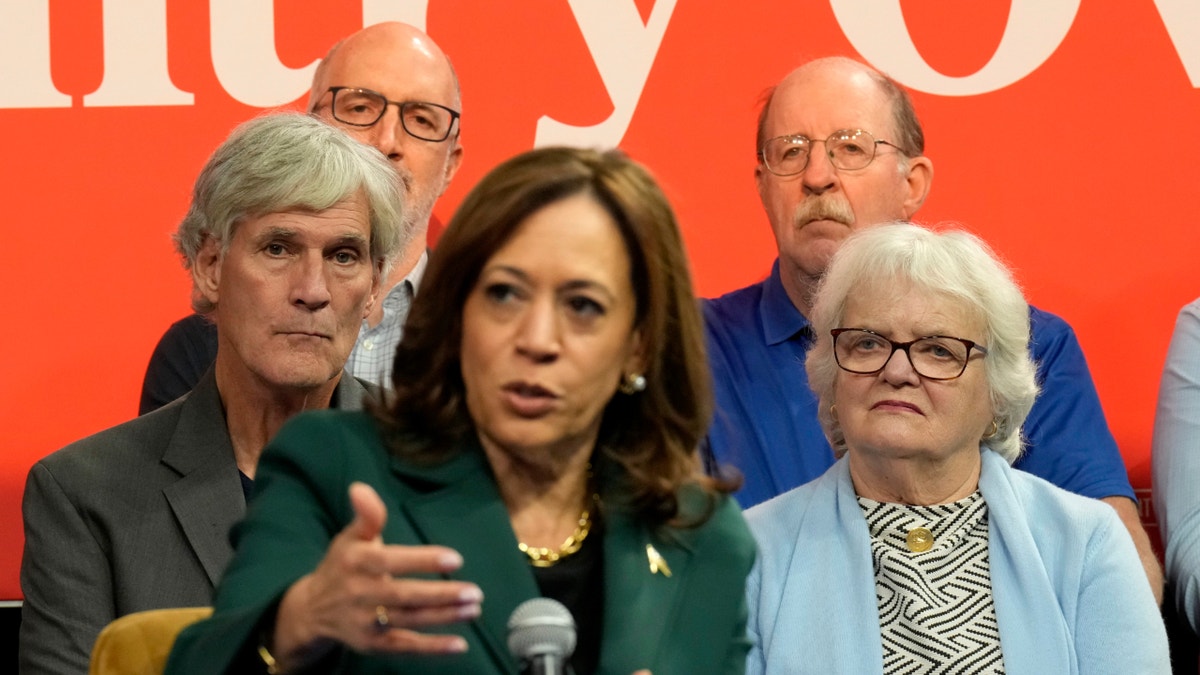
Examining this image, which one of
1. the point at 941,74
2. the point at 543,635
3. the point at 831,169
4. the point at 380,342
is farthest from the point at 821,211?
the point at 543,635

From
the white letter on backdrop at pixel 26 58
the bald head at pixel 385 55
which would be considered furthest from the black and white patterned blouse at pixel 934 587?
the white letter on backdrop at pixel 26 58

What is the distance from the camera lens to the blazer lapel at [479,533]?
4.88 ft

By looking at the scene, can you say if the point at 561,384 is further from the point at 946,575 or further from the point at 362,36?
the point at 362,36

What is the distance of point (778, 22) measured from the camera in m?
3.46

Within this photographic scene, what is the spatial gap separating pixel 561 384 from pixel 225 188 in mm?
1075

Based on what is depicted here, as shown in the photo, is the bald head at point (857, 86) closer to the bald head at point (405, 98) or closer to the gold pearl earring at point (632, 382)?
the bald head at point (405, 98)

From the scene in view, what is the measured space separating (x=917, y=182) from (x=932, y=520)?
3.45 ft

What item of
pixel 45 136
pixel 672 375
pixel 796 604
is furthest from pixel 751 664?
pixel 45 136

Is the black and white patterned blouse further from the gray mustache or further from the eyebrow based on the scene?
the eyebrow

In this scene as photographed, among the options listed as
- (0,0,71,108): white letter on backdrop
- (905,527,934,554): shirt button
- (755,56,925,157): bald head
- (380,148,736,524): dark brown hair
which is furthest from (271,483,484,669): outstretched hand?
(0,0,71,108): white letter on backdrop

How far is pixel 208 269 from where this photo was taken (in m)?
2.48

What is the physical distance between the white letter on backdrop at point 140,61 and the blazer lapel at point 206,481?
120 cm

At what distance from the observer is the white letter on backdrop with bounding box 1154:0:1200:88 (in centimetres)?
339

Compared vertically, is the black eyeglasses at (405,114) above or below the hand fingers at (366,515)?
above
